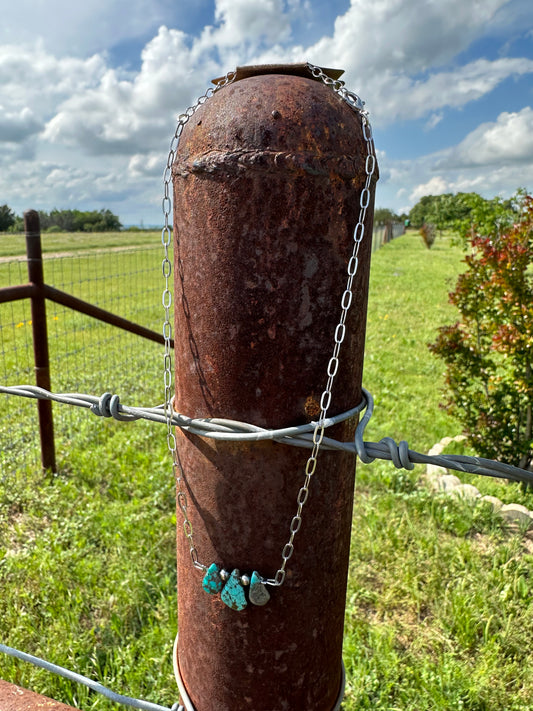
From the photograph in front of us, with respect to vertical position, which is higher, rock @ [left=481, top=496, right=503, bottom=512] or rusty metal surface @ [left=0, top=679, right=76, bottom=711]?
rusty metal surface @ [left=0, top=679, right=76, bottom=711]

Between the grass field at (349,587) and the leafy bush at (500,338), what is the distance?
1.39 ft

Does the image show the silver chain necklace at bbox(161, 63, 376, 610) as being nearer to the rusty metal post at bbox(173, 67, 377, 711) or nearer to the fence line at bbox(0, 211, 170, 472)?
the rusty metal post at bbox(173, 67, 377, 711)

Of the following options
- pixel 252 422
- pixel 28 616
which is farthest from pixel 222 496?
pixel 28 616

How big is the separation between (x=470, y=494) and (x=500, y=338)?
113cm

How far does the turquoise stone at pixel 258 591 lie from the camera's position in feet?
2.98

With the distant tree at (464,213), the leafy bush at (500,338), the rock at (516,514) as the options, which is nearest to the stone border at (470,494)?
the rock at (516,514)

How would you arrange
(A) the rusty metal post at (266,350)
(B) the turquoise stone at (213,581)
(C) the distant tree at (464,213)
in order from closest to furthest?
(A) the rusty metal post at (266,350), (B) the turquoise stone at (213,581), (C) the distant tree at (464,213)

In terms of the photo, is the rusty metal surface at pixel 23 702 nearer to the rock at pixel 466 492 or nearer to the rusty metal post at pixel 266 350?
the rusty metal post at pixel 266 350

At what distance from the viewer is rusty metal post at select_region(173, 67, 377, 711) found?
2.68 ft

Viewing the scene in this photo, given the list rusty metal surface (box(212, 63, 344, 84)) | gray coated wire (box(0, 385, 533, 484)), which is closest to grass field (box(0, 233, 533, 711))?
gray coated wire (box(0, 385, 533, 484))

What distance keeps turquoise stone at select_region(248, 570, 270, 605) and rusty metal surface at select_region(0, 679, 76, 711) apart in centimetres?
53

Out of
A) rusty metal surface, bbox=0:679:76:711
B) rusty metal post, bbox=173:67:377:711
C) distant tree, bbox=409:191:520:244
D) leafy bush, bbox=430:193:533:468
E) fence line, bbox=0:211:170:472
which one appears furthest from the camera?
distant tree, bbox=409:191:520:244

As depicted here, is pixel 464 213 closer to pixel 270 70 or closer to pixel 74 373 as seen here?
pixel 74 373

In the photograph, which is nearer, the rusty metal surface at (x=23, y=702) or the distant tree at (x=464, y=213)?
the rusty metal surface at (x=23, y=702)
